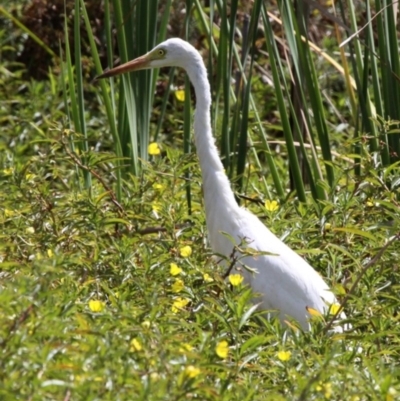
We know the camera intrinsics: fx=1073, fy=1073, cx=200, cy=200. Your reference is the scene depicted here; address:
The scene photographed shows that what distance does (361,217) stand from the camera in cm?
366

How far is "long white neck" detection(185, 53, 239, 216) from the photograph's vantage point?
3.65m

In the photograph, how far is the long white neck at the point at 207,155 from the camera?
3.65 m

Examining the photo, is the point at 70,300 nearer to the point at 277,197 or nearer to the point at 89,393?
the point at 89,393

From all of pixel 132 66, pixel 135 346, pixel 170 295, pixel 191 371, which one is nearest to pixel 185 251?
pixel 170 295

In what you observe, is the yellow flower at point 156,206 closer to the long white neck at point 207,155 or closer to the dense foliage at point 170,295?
the dense foliage at point 170,295

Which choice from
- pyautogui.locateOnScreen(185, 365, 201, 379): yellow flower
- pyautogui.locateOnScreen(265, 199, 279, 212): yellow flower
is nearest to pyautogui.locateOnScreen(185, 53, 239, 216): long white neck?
pyautogui.locateOnScreen(265, 199, 279, 212): yellow flower

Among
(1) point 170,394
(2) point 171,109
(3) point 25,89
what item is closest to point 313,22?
(2) point 171,109

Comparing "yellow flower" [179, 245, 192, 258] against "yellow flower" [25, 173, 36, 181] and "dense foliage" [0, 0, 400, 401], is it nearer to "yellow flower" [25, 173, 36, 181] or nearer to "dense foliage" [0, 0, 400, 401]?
"dense foliage" [0, 0, 400, 401]

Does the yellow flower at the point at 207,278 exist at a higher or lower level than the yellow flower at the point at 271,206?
lower

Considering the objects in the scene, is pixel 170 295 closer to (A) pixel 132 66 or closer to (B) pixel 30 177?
(B) pixel 30 177

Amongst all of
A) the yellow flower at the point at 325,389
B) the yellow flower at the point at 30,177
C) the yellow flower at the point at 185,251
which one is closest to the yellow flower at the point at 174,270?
the yellow flower at the point at 185,251

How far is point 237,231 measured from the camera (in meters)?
3.70

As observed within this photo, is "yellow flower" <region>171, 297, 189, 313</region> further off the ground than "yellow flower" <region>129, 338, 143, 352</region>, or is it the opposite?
"yellow flower" <region>129, 338, 143, 352</region>

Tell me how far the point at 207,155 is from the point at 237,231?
282mm
